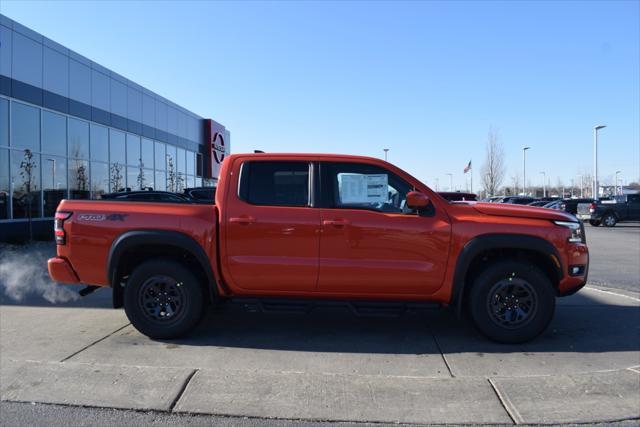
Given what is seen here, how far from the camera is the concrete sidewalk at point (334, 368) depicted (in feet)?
12.6

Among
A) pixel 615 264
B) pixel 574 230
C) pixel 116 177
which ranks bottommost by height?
pixel 615 264

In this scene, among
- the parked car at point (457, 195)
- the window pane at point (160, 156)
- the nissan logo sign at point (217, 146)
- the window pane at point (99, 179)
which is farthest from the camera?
the nissan logo sign at point (217, 146)

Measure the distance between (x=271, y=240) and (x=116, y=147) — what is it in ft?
65.6

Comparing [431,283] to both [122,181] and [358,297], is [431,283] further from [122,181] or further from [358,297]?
[122,181]

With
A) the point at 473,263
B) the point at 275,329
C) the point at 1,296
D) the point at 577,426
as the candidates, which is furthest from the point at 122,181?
the point at 577,426

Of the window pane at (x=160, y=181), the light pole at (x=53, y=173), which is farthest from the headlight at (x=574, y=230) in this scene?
the window pane at (x=160, y=181)

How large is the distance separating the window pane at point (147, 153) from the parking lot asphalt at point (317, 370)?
20469mm

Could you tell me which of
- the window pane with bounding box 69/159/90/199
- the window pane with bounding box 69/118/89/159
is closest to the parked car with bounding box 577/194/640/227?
the window pane with bounding box 69/159/90/199

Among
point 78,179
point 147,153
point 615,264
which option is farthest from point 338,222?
point 147,153

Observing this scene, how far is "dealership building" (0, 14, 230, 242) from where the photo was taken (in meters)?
15.7

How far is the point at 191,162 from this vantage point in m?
34.1

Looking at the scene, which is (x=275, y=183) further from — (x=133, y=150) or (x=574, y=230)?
(x=133, y=150)

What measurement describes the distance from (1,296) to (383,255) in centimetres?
616

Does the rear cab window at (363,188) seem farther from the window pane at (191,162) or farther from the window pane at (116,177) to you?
the window pane at (191,162)
